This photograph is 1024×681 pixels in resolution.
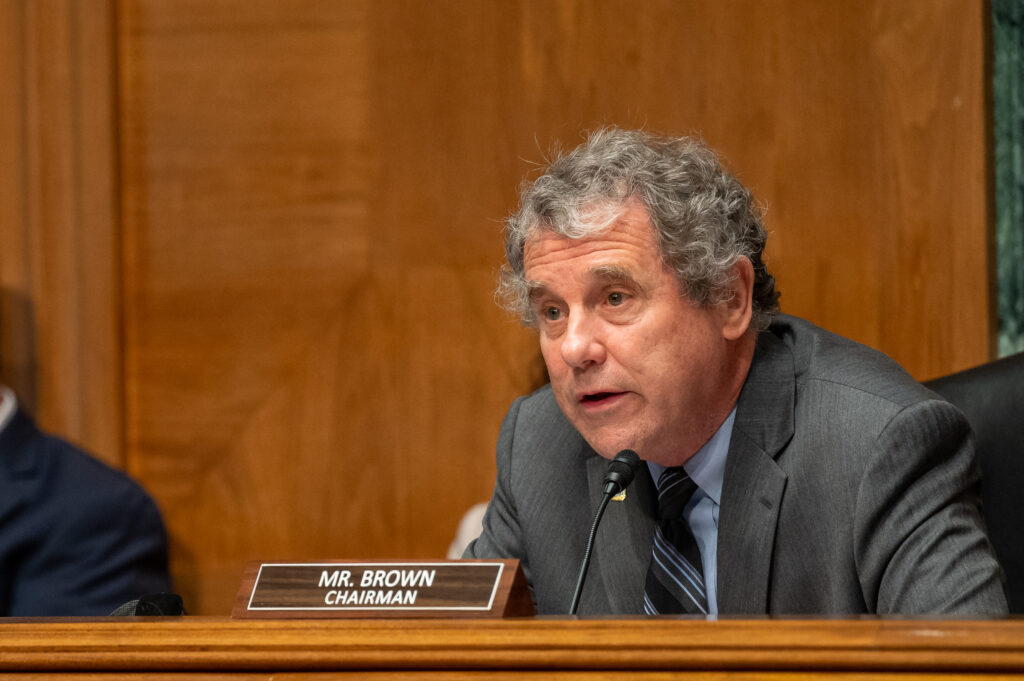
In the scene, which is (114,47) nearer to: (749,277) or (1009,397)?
(749,277)

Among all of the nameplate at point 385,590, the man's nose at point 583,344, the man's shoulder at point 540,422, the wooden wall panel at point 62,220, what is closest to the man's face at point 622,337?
the man's nose at point 583,344

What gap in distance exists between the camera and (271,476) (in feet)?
9.19

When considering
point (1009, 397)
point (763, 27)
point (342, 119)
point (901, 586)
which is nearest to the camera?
point (901, 586)

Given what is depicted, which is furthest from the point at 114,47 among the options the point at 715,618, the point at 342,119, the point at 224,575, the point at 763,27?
the point at 715,618

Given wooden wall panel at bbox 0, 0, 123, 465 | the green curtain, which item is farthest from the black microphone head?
wooden wall panel at bbox 0, 0, 123, 465

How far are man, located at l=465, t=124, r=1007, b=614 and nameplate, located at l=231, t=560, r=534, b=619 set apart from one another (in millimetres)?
561

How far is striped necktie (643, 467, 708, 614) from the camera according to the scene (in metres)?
1.70

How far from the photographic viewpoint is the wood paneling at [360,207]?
8.38 ft

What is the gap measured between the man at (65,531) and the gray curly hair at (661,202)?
1016 mm

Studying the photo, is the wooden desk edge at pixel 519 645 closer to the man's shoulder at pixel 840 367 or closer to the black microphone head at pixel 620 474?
the black microphone head at pixel 620 474

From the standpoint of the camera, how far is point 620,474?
1.43 metres

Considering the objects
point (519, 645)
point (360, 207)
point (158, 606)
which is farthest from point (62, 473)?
point (519, 645)

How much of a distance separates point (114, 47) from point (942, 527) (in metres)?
2.22

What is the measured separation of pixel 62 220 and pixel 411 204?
850 mm
